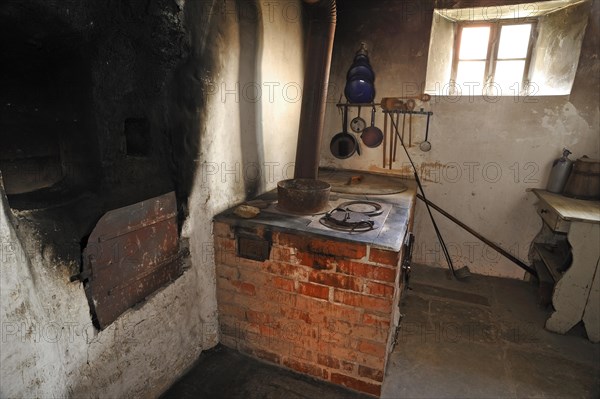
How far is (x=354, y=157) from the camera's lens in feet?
12.8

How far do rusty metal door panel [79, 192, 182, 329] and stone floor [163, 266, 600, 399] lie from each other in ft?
2.45

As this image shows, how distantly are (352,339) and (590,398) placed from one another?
60.9 inches

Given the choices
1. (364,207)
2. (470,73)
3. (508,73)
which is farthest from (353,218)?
(508,73)

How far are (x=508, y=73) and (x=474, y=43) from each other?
19.2 inches

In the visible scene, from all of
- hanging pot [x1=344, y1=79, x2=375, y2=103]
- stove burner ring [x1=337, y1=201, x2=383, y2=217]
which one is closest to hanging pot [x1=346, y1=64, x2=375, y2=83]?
hanging pot [x1=344, y1=79, x2=375, y2=103]

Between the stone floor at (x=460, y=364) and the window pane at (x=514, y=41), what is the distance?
258cm

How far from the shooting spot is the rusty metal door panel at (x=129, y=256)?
55.7 inches

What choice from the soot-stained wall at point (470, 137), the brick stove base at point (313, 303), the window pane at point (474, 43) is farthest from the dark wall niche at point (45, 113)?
the window pane at point (474, 43)

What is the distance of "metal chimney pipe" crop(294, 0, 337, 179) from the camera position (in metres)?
2.36

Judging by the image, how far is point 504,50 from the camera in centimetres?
348

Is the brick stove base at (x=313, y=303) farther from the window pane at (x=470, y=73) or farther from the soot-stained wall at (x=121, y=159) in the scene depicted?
the window pane at (x=470, y=73)

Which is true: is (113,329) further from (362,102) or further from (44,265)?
(362,102)

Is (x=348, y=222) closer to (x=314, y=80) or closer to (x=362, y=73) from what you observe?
(x=314, y=80)

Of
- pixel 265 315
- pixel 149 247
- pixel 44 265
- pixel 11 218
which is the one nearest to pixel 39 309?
pixel 44 265
